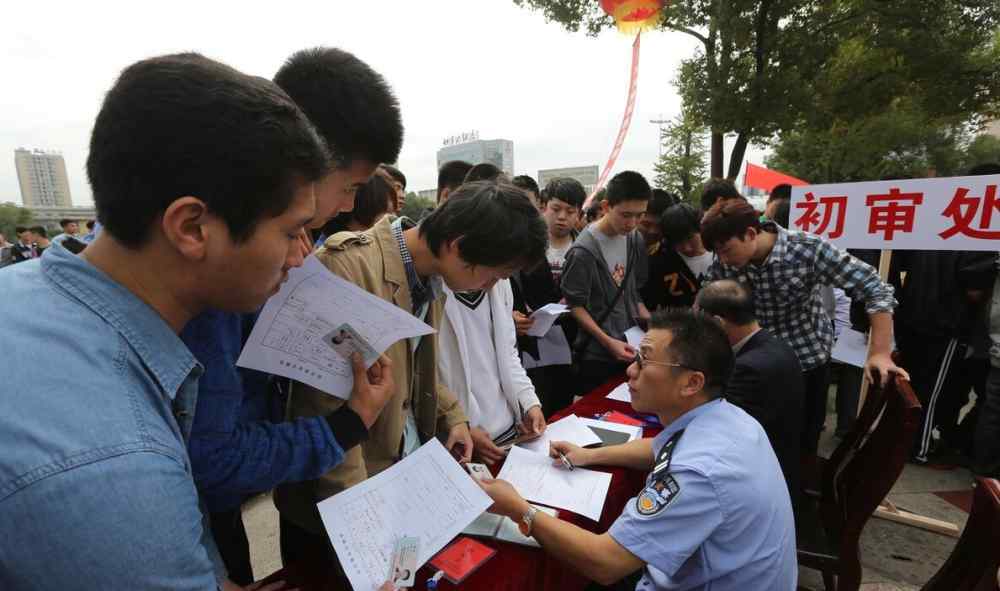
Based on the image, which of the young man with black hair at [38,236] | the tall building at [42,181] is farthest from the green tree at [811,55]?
the tall building at [42,181]

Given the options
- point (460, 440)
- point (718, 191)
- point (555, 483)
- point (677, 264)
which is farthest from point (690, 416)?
Result: point (718, 191)

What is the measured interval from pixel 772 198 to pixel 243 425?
4707mm

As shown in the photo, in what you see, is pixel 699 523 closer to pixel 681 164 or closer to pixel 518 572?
pixel 518 572

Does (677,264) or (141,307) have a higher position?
(141,307)

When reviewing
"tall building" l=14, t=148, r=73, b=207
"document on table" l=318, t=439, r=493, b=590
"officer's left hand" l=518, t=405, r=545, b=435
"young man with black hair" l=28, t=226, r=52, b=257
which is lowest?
"officer's left hand" l=518, t=405, r=545, b=435

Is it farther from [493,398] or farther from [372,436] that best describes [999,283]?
[372,436]

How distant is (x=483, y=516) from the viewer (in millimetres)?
1269

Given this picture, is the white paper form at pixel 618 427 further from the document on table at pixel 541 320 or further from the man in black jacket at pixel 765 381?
the document on table at pixel 541 320

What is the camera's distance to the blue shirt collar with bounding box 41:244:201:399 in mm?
535

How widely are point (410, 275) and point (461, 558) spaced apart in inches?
27.5

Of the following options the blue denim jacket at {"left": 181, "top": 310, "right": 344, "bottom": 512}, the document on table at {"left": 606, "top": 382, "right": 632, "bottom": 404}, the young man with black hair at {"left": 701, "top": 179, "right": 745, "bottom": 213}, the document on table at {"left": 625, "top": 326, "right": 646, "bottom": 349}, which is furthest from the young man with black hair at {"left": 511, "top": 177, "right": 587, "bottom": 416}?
the blue denim jacket at {"left": 181, "top": 310, "right": 344, "bottom": 512}

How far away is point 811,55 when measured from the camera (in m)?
7.59

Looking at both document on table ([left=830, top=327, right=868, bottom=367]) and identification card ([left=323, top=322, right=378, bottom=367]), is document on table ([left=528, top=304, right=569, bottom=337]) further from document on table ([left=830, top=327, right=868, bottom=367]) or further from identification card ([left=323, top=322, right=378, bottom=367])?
document on table ([left=830, top=327, right=868, bottom=367])

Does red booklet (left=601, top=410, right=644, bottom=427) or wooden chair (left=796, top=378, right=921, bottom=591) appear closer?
wooden chair (left=796, top=378, right=921, bottom=591)
